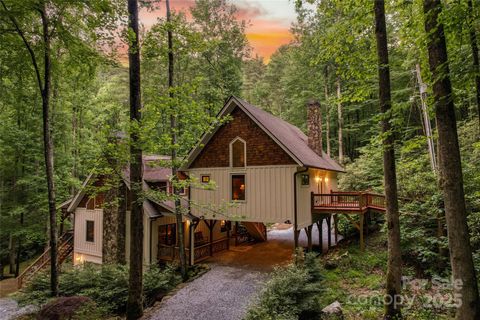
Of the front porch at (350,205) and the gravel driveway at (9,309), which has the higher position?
the front porch at (350,205)

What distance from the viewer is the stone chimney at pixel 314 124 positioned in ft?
51.5

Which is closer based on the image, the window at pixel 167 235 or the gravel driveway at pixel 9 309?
the gravel driveway at pixel 9 309

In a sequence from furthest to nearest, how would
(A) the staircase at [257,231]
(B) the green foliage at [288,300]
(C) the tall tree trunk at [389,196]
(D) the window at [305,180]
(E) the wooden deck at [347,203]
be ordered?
1. (A) the staircase at [257,231]
2. (E) the wooden deck at [347,203]
3. (D) the window at [305,180]
4. (B) the green foliage at [288,300]
5. (C) the tall tree trunk at [389,196]

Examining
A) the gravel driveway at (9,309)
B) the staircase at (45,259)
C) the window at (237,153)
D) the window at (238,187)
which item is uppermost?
the window at (237,153)

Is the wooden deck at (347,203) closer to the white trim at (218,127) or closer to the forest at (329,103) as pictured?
the forest at (329,103)

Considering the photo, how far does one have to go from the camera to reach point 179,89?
7887 mm

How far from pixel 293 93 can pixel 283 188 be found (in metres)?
18.9

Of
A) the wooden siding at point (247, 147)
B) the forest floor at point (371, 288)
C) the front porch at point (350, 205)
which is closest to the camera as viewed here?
the forest floor at point (371, 288)

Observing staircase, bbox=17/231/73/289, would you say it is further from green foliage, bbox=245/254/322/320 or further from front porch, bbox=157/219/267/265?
green foliage, bbox=245/254/322/320

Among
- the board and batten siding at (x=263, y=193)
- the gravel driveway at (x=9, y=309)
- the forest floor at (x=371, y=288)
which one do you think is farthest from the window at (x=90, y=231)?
the forest floor at (x=371, y=288)

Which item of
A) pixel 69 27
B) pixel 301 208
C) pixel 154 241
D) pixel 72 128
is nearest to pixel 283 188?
pixel 301 208

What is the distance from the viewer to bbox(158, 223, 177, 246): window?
14766 millimetres

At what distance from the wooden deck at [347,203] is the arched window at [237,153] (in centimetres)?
Result: 418

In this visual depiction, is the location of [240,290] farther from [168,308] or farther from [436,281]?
[436,281]
